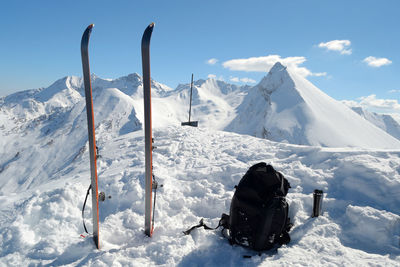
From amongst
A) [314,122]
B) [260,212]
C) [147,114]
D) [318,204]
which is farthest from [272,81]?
[260,212]

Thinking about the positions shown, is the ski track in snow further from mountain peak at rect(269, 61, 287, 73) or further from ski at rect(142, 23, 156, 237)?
mountain peak at rect(269, 61, 287, 73)

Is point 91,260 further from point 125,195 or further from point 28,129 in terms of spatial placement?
point 28,129

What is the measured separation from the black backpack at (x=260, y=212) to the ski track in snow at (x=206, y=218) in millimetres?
189

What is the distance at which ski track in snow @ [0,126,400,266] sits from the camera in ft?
12.1

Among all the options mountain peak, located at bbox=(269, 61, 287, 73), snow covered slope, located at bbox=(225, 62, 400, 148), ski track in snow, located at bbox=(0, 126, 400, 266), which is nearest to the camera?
ski track in snow, located at bbox=(0, 126, 400, 266)

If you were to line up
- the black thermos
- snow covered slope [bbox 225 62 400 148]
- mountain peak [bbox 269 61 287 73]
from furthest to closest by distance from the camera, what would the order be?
mountain peak [bbox 269 61 287 73], snow covered slope [bbox 225 62 400 148], the black thermos

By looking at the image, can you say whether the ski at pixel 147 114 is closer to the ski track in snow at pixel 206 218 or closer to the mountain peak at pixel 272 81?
the ski track in snow at pixel 206 218

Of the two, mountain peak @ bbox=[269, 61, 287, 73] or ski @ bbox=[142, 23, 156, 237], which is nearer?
ski @ bbox=[142, 23, 156, 237]

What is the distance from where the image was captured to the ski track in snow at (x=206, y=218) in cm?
370

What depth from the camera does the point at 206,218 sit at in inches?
201

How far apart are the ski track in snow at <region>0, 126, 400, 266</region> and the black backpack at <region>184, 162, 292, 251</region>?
0.62 feet

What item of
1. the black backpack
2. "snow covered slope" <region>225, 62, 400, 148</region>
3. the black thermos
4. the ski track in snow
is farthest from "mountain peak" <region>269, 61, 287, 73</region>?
the black backpack

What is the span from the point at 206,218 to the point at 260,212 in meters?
1.70

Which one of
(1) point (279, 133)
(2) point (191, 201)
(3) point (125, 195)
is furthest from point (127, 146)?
(1) point (279, 133)
